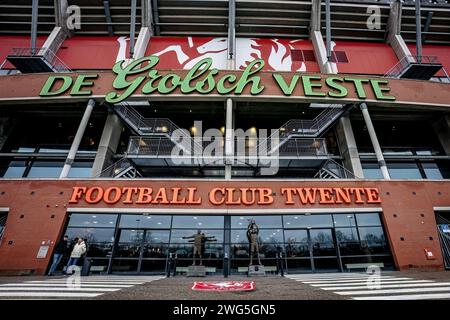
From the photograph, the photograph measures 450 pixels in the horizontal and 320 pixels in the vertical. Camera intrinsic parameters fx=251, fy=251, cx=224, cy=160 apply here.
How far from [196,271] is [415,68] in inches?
904

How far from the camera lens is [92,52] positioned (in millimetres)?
23281

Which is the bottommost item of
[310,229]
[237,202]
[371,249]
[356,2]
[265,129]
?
[371,249]

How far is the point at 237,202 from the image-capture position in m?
14.6

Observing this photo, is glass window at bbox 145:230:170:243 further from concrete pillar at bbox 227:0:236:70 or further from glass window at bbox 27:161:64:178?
concrete pillar at bbox 227:0:236:70

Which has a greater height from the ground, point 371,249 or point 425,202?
point 425,202

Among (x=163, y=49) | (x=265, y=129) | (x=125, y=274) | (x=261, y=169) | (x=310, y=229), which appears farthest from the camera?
(x=163, y=49)

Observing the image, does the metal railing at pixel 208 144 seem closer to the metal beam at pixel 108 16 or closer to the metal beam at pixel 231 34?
the metal beam at pixel 231 34

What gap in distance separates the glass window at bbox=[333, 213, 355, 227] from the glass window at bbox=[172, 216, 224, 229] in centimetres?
667

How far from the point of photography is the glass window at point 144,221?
47.2 ft

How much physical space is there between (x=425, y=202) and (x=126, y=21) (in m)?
28.4

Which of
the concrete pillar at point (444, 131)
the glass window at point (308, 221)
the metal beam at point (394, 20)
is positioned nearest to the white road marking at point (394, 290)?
the glass window at point (308, 221)

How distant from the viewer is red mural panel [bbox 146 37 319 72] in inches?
893
